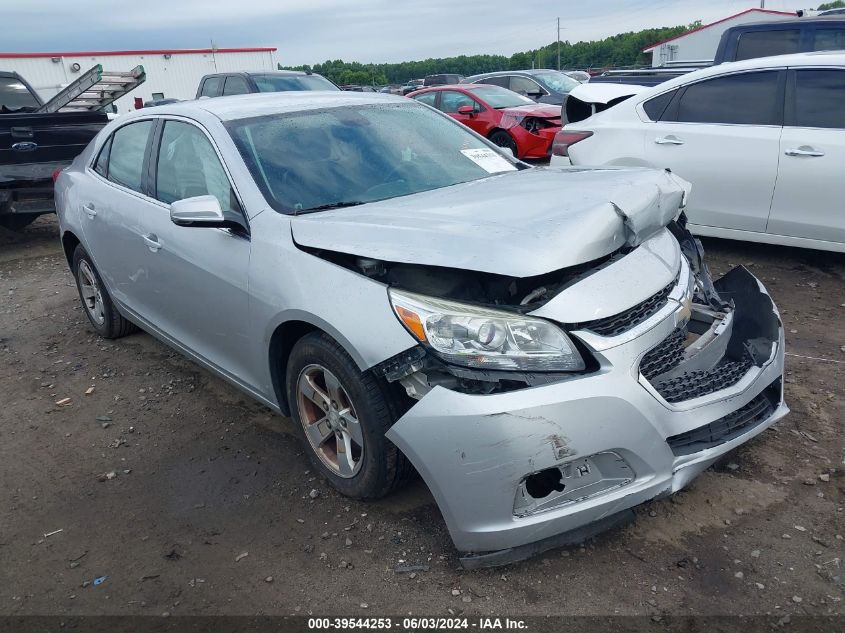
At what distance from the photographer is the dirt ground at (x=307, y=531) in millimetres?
2490

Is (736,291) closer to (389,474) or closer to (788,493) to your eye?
(788,493)

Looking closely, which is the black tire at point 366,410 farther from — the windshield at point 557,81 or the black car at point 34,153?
the windshield at point 557,81

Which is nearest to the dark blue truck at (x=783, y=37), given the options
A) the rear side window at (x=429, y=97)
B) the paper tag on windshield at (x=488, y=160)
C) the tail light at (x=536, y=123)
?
the tail light at (x=536, y=123)

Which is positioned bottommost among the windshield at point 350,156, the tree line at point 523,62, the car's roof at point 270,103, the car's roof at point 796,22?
the tree line at point 523,62

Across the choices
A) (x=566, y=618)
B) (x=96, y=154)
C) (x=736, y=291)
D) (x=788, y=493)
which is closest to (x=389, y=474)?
(x=566, y=618)

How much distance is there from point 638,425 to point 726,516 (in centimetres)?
73

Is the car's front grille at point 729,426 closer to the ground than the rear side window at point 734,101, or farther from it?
closer to the ground

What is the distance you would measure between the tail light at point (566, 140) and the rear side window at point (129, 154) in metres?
3.67

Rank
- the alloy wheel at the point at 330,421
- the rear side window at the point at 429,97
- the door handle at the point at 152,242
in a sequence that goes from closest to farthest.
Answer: the alloy wheel at the point at 330,421
the door handle at the point at 152,242
the rear side window at the point at 429,97

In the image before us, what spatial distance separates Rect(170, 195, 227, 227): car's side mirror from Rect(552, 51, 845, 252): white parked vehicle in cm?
401

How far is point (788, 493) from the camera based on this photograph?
290cm

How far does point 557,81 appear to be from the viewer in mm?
16672

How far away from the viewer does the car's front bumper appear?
2.32m

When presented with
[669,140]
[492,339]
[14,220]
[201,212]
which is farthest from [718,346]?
[14,220]
